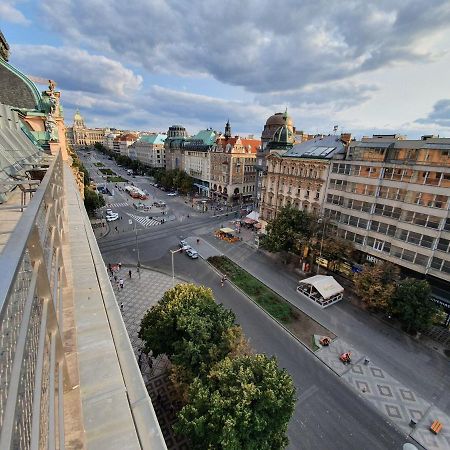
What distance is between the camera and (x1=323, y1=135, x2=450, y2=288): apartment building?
26.9m

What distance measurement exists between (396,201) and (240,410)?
27.4 m

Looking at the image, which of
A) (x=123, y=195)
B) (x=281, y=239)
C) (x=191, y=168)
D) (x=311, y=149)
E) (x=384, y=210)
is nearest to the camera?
(x=384, y=210)

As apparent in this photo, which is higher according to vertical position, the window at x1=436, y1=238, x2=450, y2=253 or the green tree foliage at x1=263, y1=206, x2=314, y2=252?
the window at x1=436, y1=238, x2=450, y2=253

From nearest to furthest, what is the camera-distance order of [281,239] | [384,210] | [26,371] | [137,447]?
1. [26,371]
2. [137,447]
3. [384,210]
4. [281,239]

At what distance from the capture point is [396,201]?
99.5ft

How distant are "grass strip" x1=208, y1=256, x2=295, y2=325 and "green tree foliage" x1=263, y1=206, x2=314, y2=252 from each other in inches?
218

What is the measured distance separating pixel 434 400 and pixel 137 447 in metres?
24.3

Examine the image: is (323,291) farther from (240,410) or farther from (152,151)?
(152,151)

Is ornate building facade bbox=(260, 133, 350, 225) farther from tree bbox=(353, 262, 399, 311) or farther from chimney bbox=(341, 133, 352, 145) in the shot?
tree bbox=(353, 262, 399, 311)

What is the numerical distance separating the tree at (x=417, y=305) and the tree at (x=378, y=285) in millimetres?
1116

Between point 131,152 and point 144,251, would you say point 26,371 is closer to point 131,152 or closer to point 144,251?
point 144,251

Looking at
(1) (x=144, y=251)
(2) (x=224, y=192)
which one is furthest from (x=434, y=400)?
(2) (x=224, y=192)

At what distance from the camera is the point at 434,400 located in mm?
20500

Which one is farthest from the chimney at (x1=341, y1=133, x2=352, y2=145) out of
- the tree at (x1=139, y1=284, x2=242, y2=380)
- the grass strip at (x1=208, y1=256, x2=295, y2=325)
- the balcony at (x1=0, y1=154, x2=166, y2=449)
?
the balcony at (x1=0, y1=154, x2=166, y2=449)
